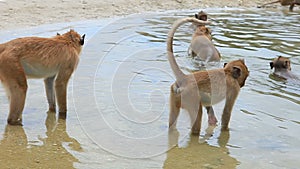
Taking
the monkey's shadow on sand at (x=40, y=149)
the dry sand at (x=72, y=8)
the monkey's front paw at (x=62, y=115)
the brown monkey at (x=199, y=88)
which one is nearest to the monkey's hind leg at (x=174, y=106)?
the brown monkey at (x=199, y=88)

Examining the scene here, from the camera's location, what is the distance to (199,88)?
6.36 m

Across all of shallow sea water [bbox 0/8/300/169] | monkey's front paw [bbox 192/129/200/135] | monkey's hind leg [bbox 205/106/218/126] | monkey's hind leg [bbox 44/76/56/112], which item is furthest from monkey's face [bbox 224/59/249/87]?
monkey's hind leg [bbox 44/76/56/112]

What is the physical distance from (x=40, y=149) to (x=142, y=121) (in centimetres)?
155

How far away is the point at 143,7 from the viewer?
55.1 ft

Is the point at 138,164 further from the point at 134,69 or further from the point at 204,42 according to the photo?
the point at 204,42

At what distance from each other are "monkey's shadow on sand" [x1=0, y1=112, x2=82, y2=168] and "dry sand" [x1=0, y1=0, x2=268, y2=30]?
663 centimetres

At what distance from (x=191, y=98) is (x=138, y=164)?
1.07 metres

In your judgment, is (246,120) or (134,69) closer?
(246,120)

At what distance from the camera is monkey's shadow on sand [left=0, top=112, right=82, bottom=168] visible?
5504 millimetres

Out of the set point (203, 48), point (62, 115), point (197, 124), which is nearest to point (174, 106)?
point (197, 124)

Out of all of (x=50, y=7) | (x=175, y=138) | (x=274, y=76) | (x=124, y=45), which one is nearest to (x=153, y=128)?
(x=175, y=138)

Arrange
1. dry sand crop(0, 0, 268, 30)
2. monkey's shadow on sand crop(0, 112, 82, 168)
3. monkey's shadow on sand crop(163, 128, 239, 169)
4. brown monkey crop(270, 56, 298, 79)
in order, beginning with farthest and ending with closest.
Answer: dry sand crop(0, 0, 268, 30) → brown monkey crop(270, 56, 298, 79) → monkey's shadow on sand crop(163, 128, 239, 169) → monkey's shadow on sand crop(0, 112, 82, 168)

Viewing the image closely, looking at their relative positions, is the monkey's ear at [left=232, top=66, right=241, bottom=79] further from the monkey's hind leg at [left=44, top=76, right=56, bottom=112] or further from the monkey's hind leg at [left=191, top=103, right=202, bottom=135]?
the monkey's hind leg at [left=44, top=76, right=56, bottom=112]

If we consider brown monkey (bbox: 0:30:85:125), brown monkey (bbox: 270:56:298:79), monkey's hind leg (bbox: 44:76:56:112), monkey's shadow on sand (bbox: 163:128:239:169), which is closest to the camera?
monkey's shadow on sand (bbox: 163:128:239:169)
